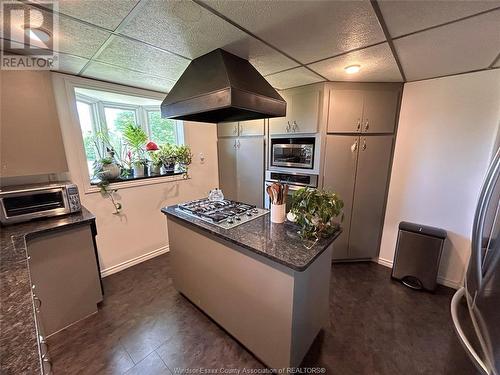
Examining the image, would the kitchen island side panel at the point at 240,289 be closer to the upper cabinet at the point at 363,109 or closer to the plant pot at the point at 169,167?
the plant pot at the point at 169,167

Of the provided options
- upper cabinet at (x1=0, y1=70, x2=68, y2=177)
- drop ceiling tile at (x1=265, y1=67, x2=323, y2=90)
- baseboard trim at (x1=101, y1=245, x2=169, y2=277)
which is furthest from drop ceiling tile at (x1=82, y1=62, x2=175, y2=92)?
baseboard trim at (x1=101, y1=245, x2=169, y2=277)

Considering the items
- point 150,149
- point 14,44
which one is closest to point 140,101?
point 150,149

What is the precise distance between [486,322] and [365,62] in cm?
184

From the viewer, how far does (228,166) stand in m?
3.37

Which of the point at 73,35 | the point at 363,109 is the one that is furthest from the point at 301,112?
the point at 73,35

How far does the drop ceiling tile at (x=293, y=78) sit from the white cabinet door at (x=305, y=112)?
14 cm

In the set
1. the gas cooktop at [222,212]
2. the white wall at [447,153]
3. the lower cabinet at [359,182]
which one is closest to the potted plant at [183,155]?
the gas cooktop at [222,212]

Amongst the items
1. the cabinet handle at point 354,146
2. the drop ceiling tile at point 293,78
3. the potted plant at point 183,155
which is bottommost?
the potted plant at point 183,155

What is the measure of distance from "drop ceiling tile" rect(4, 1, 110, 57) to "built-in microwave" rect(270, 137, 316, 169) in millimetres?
2006

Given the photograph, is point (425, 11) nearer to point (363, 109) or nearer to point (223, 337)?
point (363, 109)

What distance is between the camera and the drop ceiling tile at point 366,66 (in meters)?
1.56

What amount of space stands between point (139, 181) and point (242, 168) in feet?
4.67

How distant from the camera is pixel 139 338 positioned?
5.42ft

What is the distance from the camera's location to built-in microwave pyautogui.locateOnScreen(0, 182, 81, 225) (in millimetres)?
1562
